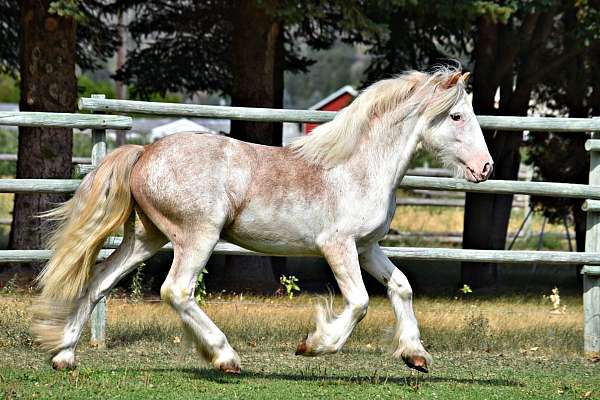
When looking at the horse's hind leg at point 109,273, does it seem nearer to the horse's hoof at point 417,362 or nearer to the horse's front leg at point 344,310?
the horse's front leg at point 344,310

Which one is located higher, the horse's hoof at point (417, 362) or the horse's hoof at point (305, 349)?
the horse's hoof at point (305, 349)

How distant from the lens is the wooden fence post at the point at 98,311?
8.26 metres

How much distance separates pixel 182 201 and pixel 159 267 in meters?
9.15

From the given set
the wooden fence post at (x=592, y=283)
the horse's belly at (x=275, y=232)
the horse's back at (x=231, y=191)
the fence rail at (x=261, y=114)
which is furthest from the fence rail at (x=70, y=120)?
the wooden fence post at (x=592, y=283)

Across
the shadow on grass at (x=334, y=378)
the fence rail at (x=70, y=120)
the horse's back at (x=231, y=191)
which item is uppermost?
the fence rail at (x=70, y=120)

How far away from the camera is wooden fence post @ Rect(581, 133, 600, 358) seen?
29.0 feet

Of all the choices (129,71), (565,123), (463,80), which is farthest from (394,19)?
(463,80)

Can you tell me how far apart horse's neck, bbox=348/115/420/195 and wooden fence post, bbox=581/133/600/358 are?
245 cm

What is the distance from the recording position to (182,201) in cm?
655

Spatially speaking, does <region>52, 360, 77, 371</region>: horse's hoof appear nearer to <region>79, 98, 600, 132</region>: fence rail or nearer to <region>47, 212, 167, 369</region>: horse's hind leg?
<region>47, 212, 167, 369</region>: horse's hind leg

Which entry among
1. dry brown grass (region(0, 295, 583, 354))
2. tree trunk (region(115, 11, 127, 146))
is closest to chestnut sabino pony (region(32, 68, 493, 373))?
dry brown grass (region(0, 295, 583, 354))

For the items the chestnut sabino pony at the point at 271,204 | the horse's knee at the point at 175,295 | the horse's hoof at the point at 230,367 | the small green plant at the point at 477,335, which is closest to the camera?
the horse's hoof at the point at 230,367

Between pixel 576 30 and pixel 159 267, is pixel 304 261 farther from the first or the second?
pixel 576 30

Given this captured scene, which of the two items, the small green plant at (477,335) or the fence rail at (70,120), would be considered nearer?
the fence rail at (70,120)
